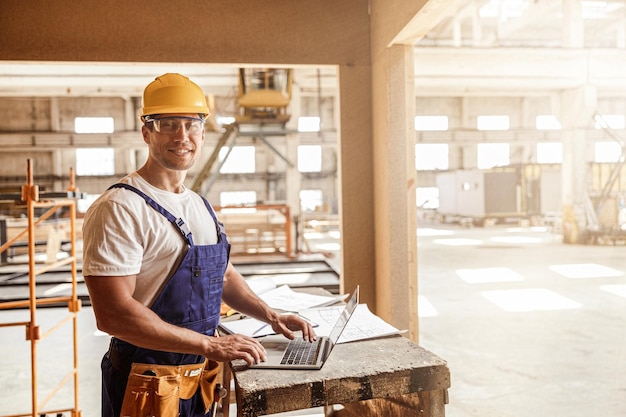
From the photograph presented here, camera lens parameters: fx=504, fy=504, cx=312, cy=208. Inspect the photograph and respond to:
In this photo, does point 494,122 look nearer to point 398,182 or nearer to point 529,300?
point 529,300

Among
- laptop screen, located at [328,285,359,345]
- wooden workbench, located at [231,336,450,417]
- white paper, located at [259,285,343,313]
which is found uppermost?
laptop screen, located at [328,285,359,345]

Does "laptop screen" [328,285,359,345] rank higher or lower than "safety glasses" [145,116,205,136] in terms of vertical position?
lower

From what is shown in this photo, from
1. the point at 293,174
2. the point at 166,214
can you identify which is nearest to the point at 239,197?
the point at 293,174

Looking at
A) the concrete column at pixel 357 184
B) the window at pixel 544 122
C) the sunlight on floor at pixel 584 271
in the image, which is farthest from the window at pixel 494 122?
the concrete column at pixel 357 184

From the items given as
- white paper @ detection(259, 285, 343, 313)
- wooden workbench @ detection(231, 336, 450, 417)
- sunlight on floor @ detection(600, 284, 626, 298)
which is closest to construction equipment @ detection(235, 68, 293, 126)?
sunlight on floor @ detection(600, 284, 626, 298)

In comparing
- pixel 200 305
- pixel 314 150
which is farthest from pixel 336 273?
pixel 314 150

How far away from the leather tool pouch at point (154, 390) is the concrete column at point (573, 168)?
15090mm

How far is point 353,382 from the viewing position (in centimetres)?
165

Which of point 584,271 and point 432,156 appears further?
point 432,156

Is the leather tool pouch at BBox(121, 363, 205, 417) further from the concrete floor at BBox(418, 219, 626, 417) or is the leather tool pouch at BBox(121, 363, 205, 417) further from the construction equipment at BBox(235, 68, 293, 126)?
the construction equipment at BBox(235, 68, 293, 126)

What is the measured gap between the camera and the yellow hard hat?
6.42 ft

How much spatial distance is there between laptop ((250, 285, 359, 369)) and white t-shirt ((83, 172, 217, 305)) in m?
0.48

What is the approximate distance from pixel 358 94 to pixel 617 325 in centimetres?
491

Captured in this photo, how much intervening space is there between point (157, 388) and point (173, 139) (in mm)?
929
